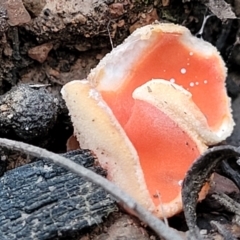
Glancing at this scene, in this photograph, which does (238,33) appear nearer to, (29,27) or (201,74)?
(201,74)

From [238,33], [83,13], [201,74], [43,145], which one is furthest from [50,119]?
[238,33]

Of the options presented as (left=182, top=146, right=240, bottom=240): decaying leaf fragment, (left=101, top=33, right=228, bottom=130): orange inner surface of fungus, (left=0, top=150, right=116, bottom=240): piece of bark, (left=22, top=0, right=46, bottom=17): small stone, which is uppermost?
(left=22, top=0, right=46, bottom=17): small stone

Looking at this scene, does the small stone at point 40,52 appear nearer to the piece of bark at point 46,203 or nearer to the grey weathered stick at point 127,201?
the piece of bark at point 46,203

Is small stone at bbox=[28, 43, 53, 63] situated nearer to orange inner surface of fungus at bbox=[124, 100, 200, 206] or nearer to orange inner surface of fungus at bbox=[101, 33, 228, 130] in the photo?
orange inner surface of fungus at bbox=[101, 33, 228, 130]

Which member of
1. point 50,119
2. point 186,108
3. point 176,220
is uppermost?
point 186,108

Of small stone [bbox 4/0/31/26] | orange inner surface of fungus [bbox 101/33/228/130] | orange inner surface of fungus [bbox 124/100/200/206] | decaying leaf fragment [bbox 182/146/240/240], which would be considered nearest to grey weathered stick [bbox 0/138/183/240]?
decaying leaf fragment [bbox 182/146/240/240]

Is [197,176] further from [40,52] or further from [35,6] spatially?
[35,6]

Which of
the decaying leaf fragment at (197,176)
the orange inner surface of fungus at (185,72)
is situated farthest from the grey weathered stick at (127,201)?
the orange inner surface of fungus at (185,72)

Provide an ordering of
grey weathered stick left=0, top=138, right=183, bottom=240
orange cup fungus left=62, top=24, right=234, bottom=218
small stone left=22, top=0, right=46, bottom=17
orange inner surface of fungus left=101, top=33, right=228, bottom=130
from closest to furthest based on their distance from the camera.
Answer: grey weathered stick left=0, top=138, right=183, bottom=240
orange cup fungus left=62, top=24, right=234, bottom=218
orange inner surface of fungus left=101, top=33, right=228, bottom=130
small stone left=22, top=0, right=46, bottom=17
